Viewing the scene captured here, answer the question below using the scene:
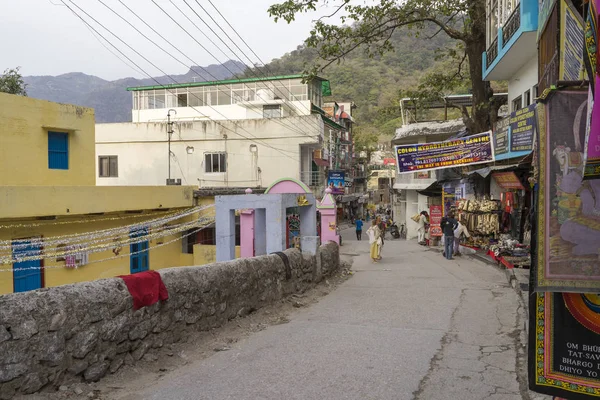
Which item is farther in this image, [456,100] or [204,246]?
[456,100]

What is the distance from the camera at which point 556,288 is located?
11.1 ft

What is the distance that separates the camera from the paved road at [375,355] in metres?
4.96

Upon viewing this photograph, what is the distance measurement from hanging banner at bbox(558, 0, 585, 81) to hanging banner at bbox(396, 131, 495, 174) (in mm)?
11496

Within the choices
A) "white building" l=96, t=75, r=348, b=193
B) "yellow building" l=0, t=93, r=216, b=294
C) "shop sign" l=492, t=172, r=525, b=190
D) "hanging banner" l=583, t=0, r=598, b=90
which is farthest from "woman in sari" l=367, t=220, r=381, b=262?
"hanging banner" l=583, t=0, r=598, b=90

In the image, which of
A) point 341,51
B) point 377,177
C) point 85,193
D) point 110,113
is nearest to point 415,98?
point 341,51

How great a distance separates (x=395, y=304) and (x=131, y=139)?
973 inches

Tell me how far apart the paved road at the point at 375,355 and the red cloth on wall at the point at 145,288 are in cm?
82

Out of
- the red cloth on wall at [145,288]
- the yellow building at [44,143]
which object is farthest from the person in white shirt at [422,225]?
the red cloth on wall at [145,288]

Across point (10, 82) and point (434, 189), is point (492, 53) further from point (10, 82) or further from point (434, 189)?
point (10, 82)

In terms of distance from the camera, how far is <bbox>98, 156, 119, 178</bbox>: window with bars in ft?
101

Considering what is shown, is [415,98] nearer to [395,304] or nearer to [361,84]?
[395,304]

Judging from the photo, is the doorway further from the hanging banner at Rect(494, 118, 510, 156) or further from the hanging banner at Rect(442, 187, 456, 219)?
the hanging banner at Rect(442, 187, 456, 219)

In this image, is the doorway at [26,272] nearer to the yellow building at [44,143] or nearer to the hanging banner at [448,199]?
the yellow building at [44,143]

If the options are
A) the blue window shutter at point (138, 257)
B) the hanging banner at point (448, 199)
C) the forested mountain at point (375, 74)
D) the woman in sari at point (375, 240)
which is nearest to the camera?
the woman in sari at point (375, 240)
